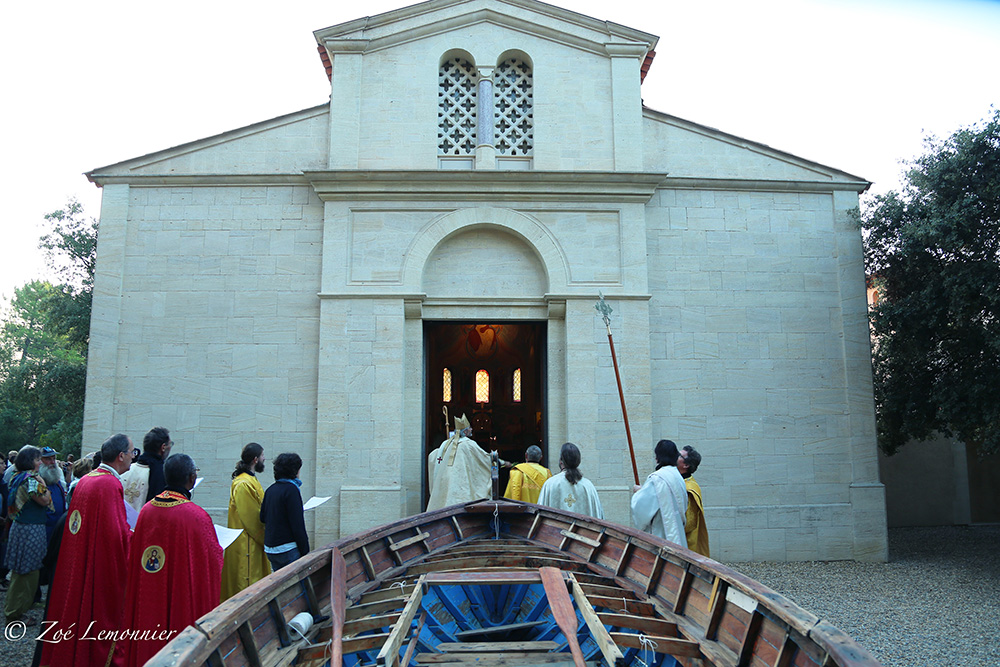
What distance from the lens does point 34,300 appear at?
41.4m

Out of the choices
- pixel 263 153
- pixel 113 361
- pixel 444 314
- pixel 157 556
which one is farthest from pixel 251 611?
pixel 263 153

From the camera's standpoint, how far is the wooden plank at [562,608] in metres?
3.39

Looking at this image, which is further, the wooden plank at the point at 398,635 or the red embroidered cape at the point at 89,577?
the red embroidered cape at the point at 89,577

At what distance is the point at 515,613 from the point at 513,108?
31.5ft

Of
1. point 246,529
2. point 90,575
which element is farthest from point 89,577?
point 246,529

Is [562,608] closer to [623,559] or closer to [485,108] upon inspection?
[623,559]

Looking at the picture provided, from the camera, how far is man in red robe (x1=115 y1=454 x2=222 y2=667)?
4.45 metres

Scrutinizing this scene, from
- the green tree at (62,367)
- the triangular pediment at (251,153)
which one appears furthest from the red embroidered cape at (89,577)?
the green tree at (62,367)

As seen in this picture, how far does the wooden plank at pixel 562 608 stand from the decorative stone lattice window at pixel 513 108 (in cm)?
904

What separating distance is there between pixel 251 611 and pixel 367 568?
2028mm

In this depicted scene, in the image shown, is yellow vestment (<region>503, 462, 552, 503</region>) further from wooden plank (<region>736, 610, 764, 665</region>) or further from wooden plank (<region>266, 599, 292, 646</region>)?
wooden plank (<region>736, 610, 764, 665</region>)

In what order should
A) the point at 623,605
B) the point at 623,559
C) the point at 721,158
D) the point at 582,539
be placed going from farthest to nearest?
the point at 721,158, the point at 582,539, the point at 623,559, the point at 623,605

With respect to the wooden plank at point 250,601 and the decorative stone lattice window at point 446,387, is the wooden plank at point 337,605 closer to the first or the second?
the wooden plank at point 250,601

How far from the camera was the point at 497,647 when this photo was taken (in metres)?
4.03
